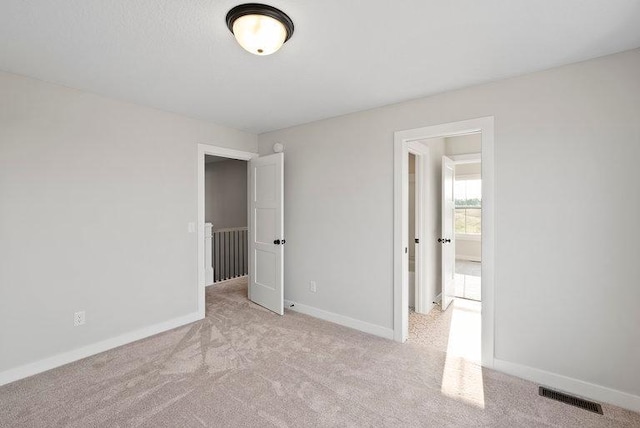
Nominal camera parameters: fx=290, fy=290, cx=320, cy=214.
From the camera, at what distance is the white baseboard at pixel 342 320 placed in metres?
3.05

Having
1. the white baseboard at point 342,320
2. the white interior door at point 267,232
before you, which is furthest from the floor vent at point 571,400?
the white interior door at point 267,232

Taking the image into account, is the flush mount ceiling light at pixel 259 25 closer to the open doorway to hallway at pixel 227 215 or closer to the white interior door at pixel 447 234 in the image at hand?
the white interior door at pixel 447 234

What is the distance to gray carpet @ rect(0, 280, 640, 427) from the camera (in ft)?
6.08

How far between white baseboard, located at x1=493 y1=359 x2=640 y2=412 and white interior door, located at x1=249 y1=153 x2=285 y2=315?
7.78 feet

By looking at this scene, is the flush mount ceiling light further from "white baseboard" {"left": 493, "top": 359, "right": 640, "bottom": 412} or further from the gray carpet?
"white baseboard" {"left": 493, "top": 359, "right": 640, "bottom": 412}

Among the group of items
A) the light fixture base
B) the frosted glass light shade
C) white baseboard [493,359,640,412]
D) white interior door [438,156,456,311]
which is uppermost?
the light fixture base

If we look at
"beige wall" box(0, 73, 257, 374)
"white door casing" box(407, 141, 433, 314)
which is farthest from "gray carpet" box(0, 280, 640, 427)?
"white door casing" box(407, 141, 433, 314)

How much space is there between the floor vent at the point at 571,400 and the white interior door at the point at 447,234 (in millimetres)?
1664

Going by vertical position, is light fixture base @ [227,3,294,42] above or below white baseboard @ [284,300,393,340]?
above

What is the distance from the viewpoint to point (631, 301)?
1.94 metres

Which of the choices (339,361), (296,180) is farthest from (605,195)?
(296,180)

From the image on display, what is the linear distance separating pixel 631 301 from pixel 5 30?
14.0 feet

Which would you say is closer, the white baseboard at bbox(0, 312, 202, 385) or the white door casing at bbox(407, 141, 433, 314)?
the white baseboard at bbox(0, 312, 202, 385)

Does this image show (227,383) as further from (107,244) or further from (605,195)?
(605,195)
